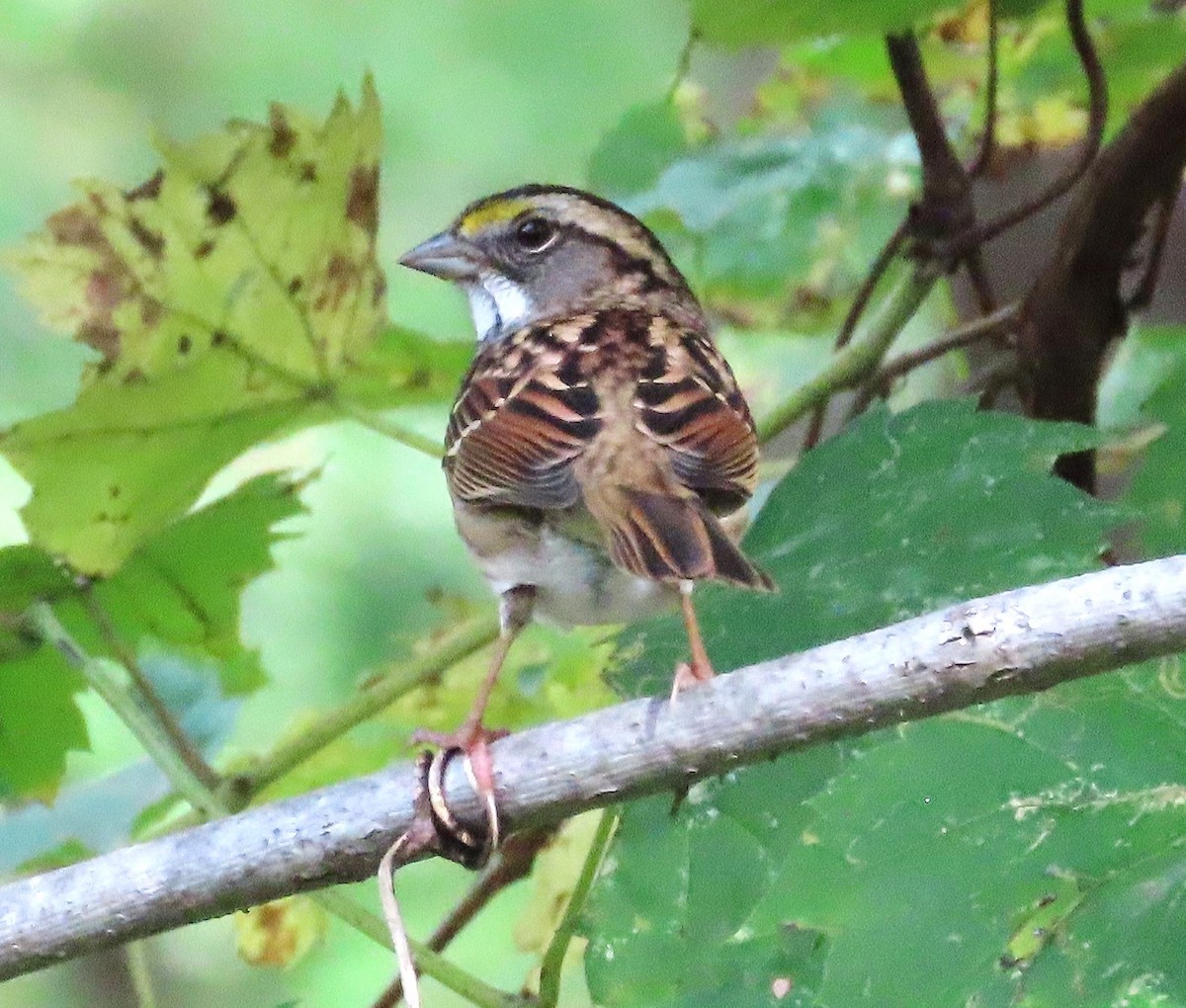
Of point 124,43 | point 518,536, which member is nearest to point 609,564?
point 518,536

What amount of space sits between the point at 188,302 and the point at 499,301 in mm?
602

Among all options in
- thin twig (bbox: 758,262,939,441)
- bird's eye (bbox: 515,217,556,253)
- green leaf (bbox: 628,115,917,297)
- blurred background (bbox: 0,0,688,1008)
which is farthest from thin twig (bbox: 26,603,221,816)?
blurred background (bbox: 0,0,688,1008)

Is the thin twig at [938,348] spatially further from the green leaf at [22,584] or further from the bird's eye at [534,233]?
the green leaf at [22,584]

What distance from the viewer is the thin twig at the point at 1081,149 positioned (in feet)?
6.66

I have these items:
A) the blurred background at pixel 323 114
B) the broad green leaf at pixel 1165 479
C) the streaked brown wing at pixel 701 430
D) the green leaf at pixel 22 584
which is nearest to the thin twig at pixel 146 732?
the green leaf at pixel 22 584

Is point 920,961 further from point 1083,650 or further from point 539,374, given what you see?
point 539,374

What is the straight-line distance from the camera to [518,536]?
171 centimetres

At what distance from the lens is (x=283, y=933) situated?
2328mm

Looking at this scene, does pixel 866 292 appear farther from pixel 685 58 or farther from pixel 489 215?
pixel 489 215

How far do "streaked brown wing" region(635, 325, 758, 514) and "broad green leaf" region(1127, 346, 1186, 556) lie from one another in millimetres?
452

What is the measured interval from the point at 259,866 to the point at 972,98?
6.40 feet

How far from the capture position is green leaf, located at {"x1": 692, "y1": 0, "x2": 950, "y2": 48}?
1.90m

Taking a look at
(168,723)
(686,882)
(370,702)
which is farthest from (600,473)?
(168,723)

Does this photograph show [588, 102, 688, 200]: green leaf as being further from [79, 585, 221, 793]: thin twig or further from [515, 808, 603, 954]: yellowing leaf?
[79, 585, 221, 793]: thin twig
